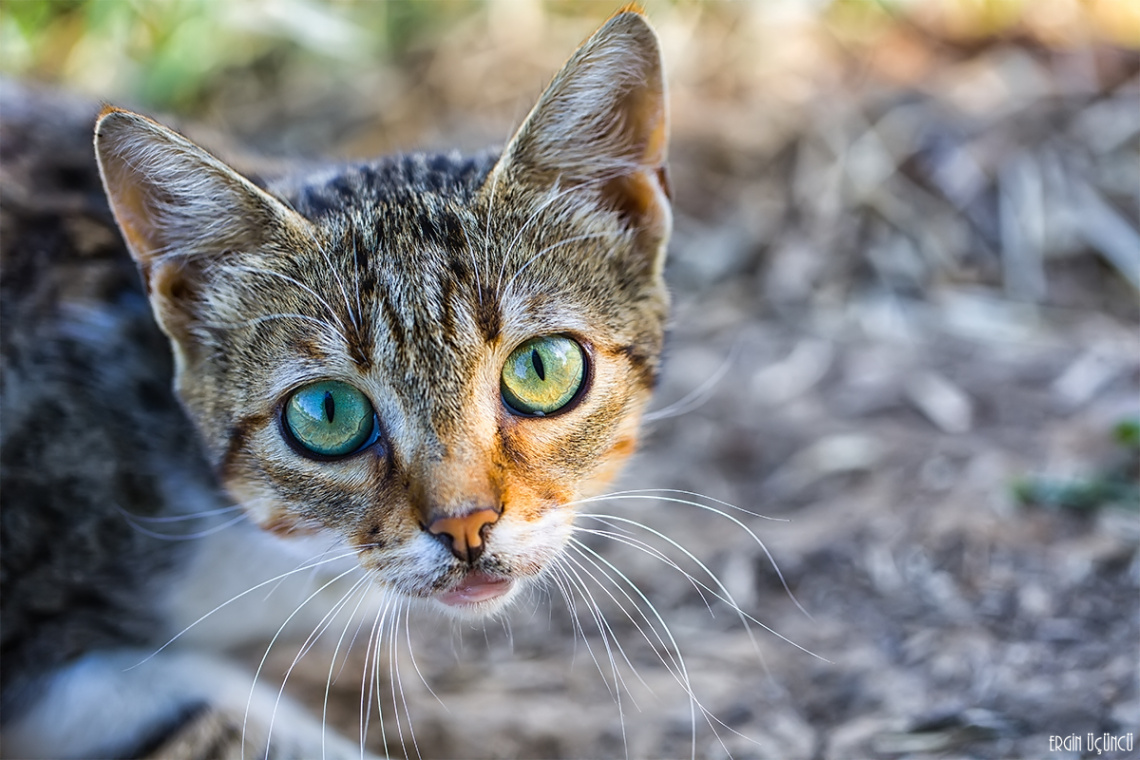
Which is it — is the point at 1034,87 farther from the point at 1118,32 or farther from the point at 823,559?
the point at 823,559

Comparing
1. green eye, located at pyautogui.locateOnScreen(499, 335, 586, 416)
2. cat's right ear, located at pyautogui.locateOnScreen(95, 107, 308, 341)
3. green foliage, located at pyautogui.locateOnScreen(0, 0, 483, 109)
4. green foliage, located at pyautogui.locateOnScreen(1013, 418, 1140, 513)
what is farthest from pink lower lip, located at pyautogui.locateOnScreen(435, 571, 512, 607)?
green foliage, located at pyautogui.locateOnScreen(0, 0, 483, 109)

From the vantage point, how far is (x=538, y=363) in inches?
97.8

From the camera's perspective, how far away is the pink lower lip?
230 centimetres

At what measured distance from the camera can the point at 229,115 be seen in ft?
20.9

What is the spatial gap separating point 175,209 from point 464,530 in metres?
1.14

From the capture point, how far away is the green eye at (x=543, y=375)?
2.44 m

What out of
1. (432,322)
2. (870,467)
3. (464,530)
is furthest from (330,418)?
(870,467)

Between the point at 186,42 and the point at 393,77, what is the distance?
1273mm

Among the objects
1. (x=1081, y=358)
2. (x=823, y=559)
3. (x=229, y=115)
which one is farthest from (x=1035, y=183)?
(x=229, y=115)

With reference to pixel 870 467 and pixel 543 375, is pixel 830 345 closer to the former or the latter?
pixel 870 467

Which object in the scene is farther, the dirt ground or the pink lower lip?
the dirt ground

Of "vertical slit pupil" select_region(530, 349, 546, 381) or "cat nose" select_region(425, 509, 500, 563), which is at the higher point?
"vertical slit pupil" select_region(530, 349, 546, 381)

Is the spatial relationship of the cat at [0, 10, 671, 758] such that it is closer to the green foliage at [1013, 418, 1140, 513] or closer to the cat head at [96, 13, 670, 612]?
the cat head at [96, 13, 670, 612]

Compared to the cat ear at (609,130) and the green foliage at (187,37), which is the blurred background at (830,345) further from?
the cat ear at (609,130)
